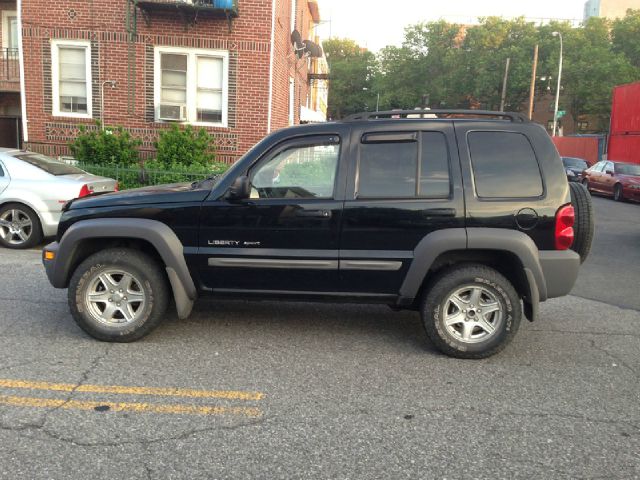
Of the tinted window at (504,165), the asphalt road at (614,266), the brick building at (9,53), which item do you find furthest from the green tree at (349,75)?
the tinted window at (504,165)

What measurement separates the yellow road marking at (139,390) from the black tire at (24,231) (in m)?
5.27

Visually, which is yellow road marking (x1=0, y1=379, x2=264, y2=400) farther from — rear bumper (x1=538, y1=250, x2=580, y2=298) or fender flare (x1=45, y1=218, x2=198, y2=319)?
rear bumper (x1=538, y1=250, x2=580, y2=298)

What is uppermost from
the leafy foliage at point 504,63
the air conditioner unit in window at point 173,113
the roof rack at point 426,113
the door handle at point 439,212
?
the leafy foliage at point 504,63

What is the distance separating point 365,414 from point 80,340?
264 cm

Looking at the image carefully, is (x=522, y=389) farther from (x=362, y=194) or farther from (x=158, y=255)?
(x=158, y=255)

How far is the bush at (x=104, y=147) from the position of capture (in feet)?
43.1

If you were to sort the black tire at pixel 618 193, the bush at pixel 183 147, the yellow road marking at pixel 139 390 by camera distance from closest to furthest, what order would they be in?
the yellow road marking at pixel 139 390
the bush at pixel 183 147
the black tire at pixel 618 193

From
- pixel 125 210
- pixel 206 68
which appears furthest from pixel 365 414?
pixel 206 68

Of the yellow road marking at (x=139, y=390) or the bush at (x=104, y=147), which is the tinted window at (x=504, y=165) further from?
the bush at (x=104, y=147)

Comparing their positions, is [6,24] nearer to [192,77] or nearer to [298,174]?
[192,77]

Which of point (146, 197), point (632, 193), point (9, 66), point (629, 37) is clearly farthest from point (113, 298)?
point (629, 37)

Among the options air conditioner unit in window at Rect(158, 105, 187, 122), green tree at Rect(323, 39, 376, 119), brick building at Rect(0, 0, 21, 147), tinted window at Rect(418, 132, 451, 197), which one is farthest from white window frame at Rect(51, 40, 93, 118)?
green tree at Rect(323, 39, 376, 119)

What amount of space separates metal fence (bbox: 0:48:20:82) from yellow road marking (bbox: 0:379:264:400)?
54.3 ft

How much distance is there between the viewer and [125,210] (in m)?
4.78
